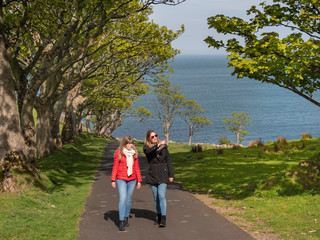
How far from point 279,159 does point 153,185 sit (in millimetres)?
13527

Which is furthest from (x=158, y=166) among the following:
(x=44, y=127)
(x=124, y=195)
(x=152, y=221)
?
(x=44, y=127)

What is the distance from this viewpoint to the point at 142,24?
66.7 feet

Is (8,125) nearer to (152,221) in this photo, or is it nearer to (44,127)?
(152,221)

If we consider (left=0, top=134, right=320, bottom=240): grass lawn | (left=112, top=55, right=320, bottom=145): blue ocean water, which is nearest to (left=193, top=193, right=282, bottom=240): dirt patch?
(left=0, top=134, right=320, bottom=240): grass lawn

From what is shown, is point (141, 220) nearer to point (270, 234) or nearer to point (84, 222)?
point (84, 222)

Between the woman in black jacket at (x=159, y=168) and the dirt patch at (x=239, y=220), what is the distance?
6.15 feet

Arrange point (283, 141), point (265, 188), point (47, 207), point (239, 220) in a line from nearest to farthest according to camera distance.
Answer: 1. point (239, 220)
2. point (47, 207)
3. point (265, 188)
4. point (283, 141)

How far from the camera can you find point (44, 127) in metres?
20.4

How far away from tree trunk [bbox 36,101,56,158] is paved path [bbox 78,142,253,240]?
9.29 meters

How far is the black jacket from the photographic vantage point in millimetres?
7746

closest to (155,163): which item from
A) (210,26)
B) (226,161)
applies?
(210,26)

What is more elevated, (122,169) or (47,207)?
(122,169)

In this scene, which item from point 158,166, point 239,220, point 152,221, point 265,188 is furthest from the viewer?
point 265,188

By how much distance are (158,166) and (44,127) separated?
14126 mm
